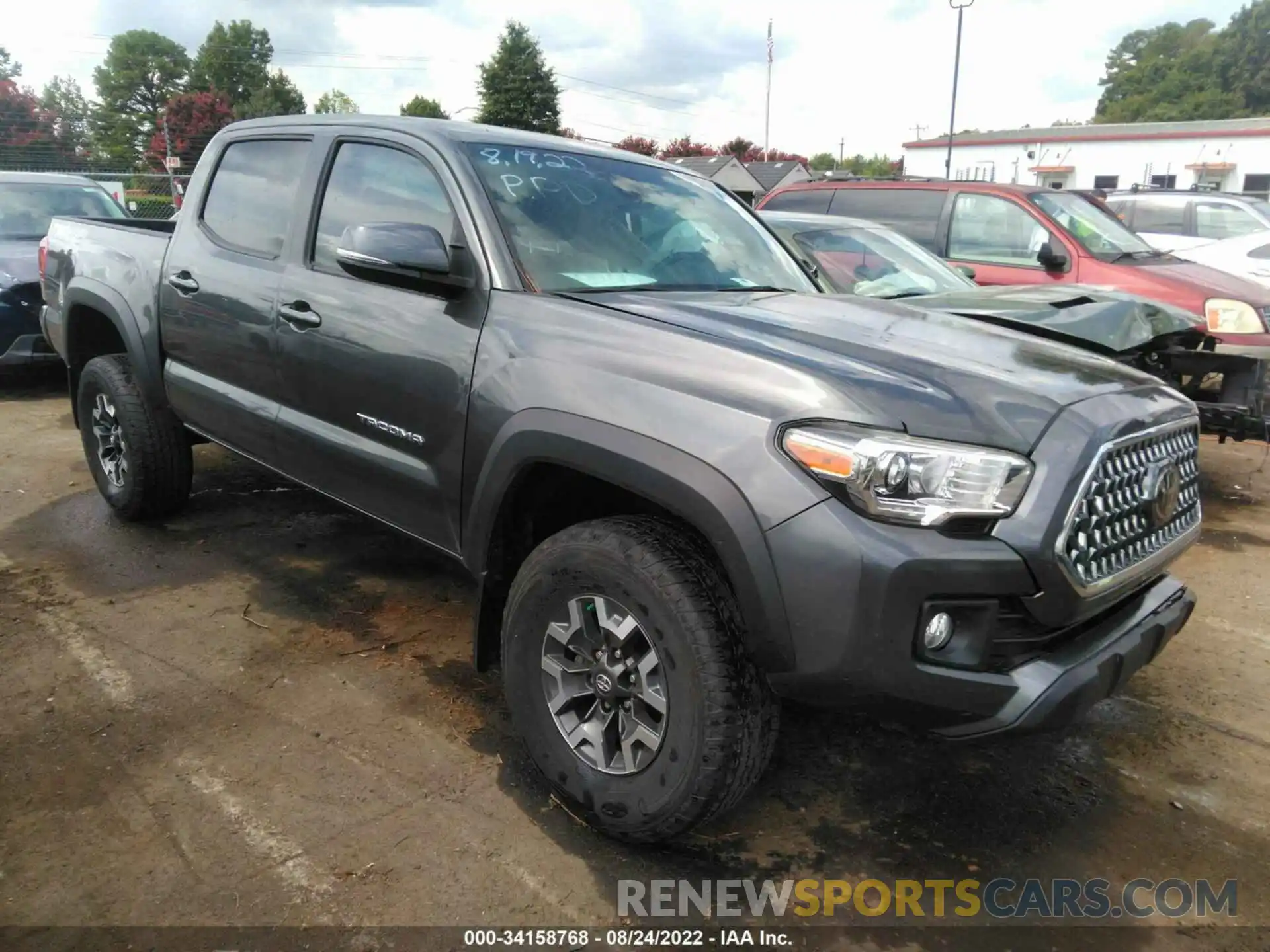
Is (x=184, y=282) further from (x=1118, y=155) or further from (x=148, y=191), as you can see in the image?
(x=1118, y=155)

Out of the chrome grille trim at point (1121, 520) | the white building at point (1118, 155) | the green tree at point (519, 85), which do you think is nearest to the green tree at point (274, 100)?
the green tree at point (519, 85)

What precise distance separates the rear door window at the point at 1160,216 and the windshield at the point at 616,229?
10.0 meters

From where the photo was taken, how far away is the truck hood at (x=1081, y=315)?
3941 mm

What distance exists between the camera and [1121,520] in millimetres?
2271

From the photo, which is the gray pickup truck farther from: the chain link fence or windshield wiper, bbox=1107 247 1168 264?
the chain link fence

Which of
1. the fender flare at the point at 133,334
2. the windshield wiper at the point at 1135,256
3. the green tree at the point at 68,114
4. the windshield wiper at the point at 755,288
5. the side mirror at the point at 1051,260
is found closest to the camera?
the windshield wiper at the point at 755,288

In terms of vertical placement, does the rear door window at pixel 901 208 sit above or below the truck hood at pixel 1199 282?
above

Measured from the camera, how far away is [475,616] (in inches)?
110

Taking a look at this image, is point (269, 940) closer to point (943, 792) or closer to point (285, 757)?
point (285, 757)

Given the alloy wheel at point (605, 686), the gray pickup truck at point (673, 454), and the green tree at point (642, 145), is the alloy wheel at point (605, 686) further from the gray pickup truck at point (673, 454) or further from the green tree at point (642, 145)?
the green tree at point (642, 145)

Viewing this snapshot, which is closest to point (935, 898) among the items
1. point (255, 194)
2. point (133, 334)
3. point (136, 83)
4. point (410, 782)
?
point (410, 782)

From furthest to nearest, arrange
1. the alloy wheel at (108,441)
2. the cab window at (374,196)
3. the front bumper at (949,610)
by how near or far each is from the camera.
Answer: the alloy wheel at (108,441)
the cab window at (374,196)
the front bumper at (949,610)

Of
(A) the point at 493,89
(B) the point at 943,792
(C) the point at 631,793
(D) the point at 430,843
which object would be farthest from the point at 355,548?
(A) the point at 493,89

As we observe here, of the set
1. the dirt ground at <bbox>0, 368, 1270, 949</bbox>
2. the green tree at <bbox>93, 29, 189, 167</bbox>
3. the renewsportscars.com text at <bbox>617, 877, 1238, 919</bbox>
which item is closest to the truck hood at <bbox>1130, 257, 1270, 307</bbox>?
the dirt ground at <bbox>0, 368, 1270, 949</bbox>
